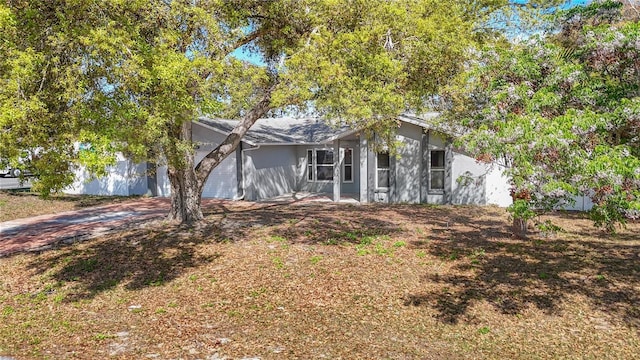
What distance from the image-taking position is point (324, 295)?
8.72 meters

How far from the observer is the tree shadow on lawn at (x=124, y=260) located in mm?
9648

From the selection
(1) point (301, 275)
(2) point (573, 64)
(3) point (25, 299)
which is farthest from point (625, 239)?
(3) point (25, 299)

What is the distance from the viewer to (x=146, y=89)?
28.1ft

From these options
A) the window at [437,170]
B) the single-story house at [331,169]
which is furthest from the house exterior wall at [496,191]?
the window at [437,170]

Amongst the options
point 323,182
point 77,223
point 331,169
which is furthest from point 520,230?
point 77,223

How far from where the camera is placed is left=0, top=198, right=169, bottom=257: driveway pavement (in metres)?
13.0

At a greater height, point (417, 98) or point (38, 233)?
point (417, 98)

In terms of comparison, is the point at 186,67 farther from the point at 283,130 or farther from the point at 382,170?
the point at 283,130

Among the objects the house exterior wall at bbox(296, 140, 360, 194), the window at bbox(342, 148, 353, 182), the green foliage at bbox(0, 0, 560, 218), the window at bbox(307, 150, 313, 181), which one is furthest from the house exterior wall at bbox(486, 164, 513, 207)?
the window at bbox(307, 150, 313, 181)

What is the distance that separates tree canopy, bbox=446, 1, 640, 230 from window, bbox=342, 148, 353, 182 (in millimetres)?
14736

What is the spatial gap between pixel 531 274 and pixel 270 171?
14810 millimetres

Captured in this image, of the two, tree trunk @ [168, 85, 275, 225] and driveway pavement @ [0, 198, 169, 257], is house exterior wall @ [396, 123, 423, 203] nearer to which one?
tree trunk @ [168, 85, 275, 225]

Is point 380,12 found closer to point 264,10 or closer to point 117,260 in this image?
point 264,10

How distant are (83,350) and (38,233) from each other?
9.37 meters
